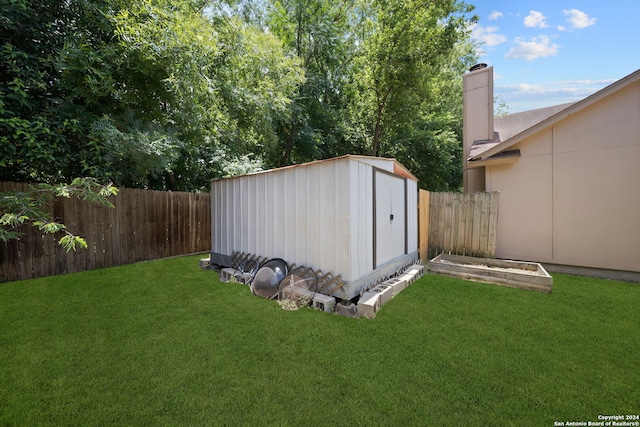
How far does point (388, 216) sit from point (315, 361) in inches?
109

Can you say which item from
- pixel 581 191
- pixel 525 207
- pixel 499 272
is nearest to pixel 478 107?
pixel 525 207

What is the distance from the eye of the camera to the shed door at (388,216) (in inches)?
159

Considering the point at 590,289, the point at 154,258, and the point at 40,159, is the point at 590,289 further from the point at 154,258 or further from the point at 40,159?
the point at 40,159

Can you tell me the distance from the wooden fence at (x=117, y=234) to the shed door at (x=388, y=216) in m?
5.57

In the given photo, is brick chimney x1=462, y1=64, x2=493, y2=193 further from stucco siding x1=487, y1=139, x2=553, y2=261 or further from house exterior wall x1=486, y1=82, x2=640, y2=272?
house exterior wall x1=486, y1=82, x2=640, y2=272

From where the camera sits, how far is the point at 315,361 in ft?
7.56

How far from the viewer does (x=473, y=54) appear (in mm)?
17312

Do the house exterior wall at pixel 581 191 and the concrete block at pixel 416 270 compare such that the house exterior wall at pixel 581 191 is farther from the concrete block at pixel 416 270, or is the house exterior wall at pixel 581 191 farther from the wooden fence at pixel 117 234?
the wooden fence at pixel 117 234

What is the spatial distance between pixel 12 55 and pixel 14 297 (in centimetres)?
378

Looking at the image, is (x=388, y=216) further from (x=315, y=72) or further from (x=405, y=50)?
(x=315, y=72)

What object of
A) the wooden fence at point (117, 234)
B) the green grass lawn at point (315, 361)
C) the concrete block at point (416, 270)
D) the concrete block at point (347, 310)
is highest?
the wooden fence at point (117, 234)

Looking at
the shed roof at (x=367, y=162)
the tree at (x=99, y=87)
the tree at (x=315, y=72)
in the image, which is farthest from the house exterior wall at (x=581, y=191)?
the tree at (x=315, y=72)

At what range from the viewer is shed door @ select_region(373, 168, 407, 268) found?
404 cm

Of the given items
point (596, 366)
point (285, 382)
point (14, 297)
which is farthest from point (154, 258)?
point (596, 366)
